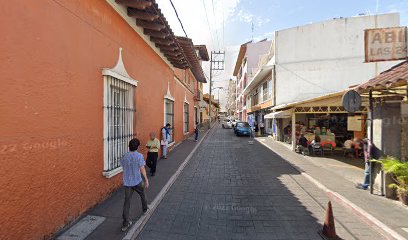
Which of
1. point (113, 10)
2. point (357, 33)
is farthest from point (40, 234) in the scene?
point (357, 33)

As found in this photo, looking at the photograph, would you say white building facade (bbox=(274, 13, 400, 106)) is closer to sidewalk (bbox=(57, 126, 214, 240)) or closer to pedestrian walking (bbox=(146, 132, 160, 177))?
pedestrian walking (bbox=(146, 132, 160, 177))

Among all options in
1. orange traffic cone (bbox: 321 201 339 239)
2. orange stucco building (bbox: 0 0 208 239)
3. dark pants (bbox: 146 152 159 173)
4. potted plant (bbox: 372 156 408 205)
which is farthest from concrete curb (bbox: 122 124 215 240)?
potted plant (bbox: 372 156 408 205)

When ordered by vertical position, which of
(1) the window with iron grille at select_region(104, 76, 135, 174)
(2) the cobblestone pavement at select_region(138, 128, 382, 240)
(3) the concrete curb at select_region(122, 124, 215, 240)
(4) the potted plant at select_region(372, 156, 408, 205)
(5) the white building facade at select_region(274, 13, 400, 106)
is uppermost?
(5) the white building facade at select_region(274, 13, 400, 106)

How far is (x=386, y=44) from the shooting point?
267 inches

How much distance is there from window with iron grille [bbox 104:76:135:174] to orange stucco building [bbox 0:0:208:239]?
0.02 meters

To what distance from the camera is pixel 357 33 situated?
56.5 ft

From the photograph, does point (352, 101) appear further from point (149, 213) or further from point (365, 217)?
point (149, 213)

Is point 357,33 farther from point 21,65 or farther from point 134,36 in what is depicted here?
point 21,65

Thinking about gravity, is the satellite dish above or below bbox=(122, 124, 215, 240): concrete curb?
above

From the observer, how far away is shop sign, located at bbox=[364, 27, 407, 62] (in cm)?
668

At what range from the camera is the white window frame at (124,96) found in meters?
5.54

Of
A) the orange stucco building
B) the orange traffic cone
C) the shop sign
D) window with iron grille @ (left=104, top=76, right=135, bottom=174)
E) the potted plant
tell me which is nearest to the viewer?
the orange stucco building

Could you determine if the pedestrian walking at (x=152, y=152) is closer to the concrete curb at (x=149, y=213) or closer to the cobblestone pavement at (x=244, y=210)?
the concrete curb at (x=149, y=213)

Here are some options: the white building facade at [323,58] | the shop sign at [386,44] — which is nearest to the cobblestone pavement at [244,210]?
the shop sign at [386,44]
